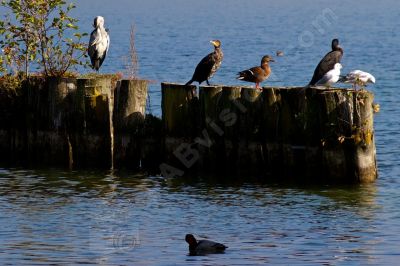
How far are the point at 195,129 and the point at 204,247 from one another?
8.21 meters

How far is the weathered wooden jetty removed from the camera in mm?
28039

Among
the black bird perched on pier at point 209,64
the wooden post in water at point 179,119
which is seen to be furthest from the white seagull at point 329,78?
the wooden post in water at point 179,119

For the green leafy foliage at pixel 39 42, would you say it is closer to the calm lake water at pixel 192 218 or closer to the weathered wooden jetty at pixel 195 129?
the weathered wooden jetty at pixel 195 129

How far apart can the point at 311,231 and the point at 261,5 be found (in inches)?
4432

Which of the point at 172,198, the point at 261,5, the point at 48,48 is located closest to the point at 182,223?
the point at 172,198

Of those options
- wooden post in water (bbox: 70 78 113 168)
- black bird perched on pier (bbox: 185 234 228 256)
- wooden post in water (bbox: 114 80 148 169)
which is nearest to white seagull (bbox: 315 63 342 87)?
wooden post in water (bbox: 114 80 148 169)

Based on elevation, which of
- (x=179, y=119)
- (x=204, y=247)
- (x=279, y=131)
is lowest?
(x=204, y=247)

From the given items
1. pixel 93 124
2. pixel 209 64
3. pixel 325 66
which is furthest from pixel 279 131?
pixel 93 124

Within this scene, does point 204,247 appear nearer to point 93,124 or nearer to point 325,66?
point 325,66

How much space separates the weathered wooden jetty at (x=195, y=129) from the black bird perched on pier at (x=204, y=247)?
6484 mm

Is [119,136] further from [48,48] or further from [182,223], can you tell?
[182,223]

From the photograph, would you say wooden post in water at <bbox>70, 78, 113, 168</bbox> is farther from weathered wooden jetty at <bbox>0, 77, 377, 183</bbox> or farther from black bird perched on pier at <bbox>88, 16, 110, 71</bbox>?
black bird perched on pier at <bbox>88, 16, 110, 71</bbox>

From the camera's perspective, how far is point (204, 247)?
22.0 meters

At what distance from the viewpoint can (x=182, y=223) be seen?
25469 millimetres
